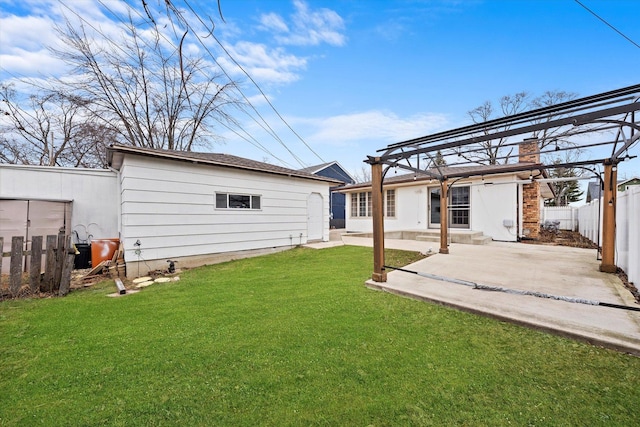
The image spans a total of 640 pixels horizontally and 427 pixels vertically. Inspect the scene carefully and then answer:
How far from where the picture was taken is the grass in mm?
1797

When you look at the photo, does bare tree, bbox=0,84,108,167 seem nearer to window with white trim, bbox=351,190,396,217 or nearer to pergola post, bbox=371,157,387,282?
window with white trim, bbox=351,190,396,217

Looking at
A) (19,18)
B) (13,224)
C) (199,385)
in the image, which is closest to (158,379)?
(199,385)

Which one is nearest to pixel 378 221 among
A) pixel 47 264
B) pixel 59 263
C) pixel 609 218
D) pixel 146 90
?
pixel 609 218

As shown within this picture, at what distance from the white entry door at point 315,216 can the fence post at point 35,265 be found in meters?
7.13

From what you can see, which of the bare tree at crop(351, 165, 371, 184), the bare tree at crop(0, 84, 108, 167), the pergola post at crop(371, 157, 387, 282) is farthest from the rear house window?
the bare tree at crop(351, 165, 371, 184)

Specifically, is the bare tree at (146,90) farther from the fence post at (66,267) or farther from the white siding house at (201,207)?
the fence post at (66,267)

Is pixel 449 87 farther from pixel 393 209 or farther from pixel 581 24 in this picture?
pixel 393 209

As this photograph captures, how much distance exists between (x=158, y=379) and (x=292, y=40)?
28.5 feet

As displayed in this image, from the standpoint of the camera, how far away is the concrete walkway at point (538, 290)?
111 inches

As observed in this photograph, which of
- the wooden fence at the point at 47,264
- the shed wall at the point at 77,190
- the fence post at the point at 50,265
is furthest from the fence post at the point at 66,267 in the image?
the shed wall at the point at 77,190

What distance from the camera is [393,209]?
43.5ft

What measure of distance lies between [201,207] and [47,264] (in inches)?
128

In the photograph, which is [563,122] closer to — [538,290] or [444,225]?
[538,290]

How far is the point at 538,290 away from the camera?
4121 mm
